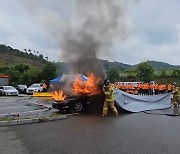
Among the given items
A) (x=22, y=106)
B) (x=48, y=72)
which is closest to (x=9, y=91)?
(x=48, y=72)

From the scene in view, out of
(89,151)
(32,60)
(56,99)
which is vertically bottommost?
(89,151)

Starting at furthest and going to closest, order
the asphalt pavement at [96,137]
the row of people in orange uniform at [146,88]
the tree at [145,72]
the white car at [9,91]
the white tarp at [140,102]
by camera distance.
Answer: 1. the tree at [145,72]
2. the white car at [9,91]
3. the row of people in orange uniform at [146,88]
4. the white tarp at [140,102]
5. the asphalt pavement at [96,137]

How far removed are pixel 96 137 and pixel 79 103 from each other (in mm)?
6411

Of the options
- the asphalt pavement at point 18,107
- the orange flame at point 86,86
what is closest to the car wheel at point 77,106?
the orange flame at point 86,86

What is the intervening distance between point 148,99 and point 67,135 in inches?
354

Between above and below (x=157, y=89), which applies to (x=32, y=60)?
above

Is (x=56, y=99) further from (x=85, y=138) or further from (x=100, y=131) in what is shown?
(x=85, y=138)

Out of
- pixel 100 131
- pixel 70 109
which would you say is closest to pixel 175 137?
pixel 100 131

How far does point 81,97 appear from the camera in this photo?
14.6 m

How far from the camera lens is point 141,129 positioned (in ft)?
31.3

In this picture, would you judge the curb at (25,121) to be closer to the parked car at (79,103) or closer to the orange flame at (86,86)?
the parked car at (79,103)

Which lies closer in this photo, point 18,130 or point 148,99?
point 18,130

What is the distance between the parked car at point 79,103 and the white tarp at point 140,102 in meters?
1.00

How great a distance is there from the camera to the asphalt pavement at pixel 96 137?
6.66 m
